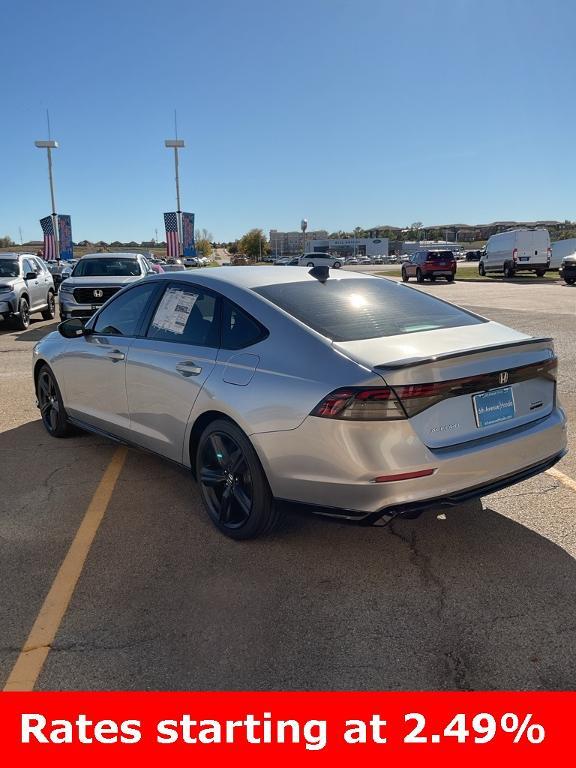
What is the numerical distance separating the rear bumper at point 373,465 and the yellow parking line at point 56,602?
1168 millimetres

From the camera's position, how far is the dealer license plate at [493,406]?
10.6ft

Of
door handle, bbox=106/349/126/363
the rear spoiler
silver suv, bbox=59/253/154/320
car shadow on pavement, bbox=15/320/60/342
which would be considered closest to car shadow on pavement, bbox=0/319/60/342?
car shadow on pavement, bbox=15/320/60/342

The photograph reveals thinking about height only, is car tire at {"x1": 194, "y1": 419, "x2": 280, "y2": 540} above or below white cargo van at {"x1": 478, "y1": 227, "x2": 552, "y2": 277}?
below

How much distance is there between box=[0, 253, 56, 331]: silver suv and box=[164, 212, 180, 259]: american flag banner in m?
23.8

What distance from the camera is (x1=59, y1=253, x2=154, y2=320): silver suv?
1330 centimetres

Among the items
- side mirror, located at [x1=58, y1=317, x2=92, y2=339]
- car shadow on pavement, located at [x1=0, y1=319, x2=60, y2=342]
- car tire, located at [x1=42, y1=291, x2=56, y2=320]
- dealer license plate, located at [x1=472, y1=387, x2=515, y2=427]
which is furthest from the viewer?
car tire, located at [x1=42, y1=291, x2=56, y2=320]

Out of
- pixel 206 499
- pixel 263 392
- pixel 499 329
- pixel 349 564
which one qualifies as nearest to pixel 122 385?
pixel 206 499

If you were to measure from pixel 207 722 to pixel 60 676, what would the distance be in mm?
669

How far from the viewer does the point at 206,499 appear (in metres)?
3.90

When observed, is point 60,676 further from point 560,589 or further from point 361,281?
point 361,281

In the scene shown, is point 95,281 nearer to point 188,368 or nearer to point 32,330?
point 32,330

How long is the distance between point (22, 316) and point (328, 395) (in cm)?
1278

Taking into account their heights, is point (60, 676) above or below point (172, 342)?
below

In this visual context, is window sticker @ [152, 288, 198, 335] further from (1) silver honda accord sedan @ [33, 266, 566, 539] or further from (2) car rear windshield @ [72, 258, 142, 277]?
(2) car rear windshield @ [72, 258, 142, 277]
